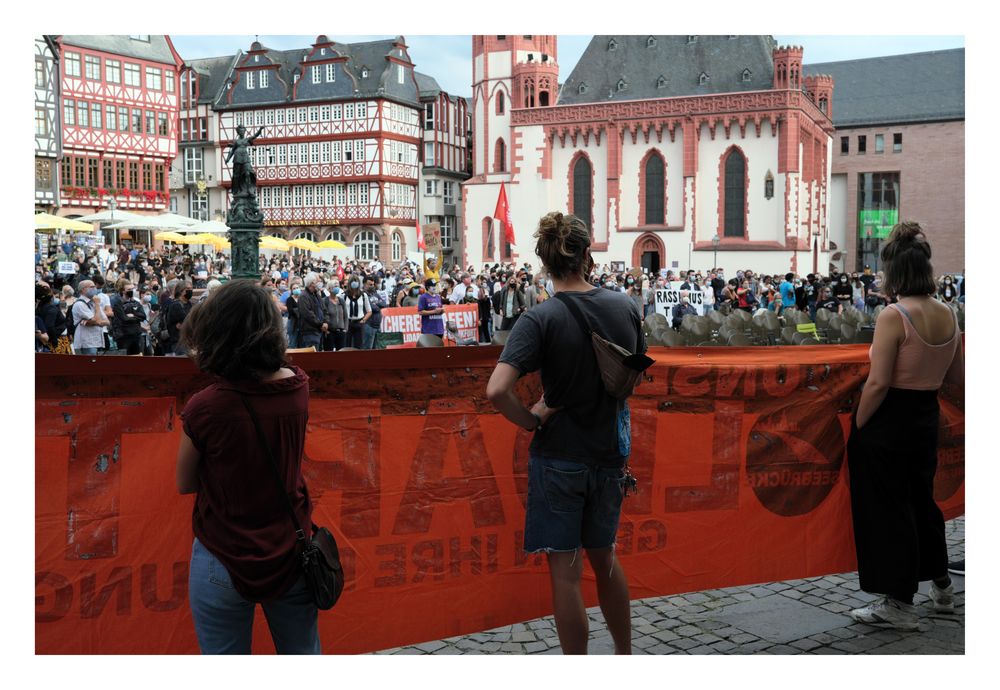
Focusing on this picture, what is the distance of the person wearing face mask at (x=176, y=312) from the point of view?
529 inches

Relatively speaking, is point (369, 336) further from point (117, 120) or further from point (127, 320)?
point (117, 120)

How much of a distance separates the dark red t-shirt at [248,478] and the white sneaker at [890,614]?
9.00 feet

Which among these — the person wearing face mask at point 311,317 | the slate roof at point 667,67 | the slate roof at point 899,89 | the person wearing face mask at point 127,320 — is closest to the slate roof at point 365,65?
the slate roof at point 667,67

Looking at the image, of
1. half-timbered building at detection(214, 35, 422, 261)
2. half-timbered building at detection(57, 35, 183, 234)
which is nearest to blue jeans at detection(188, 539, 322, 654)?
half-timbered building at detection(57, 35, 183, 234)

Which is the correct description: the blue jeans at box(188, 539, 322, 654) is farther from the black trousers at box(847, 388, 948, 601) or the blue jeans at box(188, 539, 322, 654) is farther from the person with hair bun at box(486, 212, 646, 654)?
the black trousers at box(847, 388, 948, 601)

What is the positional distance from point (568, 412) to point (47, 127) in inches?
1944

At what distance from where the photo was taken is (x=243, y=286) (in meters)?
2.76

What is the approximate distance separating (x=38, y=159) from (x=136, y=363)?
159ft

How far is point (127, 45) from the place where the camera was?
178 feet

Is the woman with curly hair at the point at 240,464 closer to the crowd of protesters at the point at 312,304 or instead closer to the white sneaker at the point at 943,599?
the white sneaker at the point at 943,599

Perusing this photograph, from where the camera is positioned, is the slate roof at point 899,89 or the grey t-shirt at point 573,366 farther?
the slate roof at point 899,89
